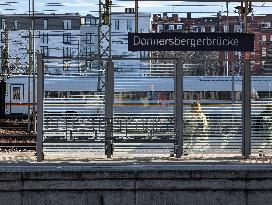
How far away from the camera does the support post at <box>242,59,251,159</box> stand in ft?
41.8

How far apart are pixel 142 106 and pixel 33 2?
14.7 metres

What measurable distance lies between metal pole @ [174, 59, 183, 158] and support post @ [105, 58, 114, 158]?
122 cm

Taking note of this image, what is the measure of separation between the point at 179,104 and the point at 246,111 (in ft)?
4.23

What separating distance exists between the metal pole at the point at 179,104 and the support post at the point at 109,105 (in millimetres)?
1217

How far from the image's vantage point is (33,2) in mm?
27000

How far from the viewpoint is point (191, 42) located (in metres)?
12.4

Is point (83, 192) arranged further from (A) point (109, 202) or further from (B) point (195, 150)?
(B) point (195, 150)

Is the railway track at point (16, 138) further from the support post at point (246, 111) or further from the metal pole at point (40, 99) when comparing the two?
the support post at point (246, 111)

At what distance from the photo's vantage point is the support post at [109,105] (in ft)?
41.2

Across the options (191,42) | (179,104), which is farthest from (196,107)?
(191,42)

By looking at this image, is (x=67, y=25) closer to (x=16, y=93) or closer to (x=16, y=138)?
(x=16, y=93)

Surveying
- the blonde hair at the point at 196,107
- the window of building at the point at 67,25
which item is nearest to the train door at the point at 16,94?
the blonde hair at the point at 196,107

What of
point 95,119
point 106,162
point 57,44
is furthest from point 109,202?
point 57,44

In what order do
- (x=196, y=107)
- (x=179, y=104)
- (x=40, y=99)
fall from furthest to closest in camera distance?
(x=196, y=107) → (x=179, y=104) → (x=40, y=99)
